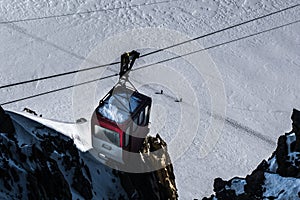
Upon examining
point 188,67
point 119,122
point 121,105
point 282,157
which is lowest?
point 119,122

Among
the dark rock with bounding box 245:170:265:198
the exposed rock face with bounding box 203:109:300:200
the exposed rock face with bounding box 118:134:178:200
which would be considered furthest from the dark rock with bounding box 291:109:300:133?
the exposed rock face with bounding box 118:134:178:200

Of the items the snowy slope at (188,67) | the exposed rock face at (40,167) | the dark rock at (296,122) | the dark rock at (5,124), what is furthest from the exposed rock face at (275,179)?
the dark rock at (5,124)

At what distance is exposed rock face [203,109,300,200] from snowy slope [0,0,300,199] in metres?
5.08

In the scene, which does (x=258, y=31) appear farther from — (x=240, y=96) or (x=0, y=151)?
(x=0, y=151)

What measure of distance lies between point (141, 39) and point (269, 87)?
23.1ft

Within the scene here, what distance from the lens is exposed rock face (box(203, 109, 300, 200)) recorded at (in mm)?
9188

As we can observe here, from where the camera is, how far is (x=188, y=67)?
2152cm

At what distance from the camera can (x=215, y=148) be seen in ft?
55.8

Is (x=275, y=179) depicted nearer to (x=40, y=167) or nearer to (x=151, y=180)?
(x=151, y=180)

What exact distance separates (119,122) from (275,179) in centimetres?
350

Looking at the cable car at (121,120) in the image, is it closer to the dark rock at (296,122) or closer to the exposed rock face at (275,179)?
the exposed rock face at (275,179)

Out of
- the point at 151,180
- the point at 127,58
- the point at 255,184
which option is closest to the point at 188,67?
the point at 151,180

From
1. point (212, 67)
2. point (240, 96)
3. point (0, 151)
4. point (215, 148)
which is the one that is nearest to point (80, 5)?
point (212, 67)

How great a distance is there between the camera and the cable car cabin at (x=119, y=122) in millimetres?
9344
